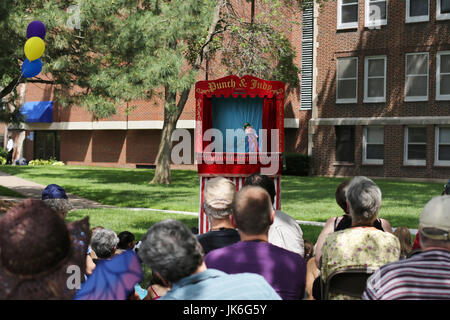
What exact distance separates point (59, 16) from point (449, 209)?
13.2m

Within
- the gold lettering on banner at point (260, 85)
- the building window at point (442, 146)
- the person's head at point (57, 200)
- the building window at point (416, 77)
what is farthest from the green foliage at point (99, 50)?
the building window at point (442, 146)

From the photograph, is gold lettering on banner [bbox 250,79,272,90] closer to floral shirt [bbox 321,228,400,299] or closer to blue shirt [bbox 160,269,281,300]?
floral shirt [bbox 321,228,400,299]

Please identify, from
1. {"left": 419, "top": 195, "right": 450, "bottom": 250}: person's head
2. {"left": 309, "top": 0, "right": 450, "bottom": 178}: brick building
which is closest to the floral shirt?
{"left": 419, "top": 195, "right": 450, "bottom": 250}: person's head

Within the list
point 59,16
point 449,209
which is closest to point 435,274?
point 449,209

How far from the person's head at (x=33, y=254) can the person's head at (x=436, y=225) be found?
1.87 metres

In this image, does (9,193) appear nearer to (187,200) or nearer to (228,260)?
(187,200)

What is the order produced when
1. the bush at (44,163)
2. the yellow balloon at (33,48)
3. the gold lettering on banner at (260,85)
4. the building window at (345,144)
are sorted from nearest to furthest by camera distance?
1. the gold lettering on banner at (260,85)
2. the yellow balloon at (33,48)
3. the building window at (345,144)
4. the bush at (44,163)

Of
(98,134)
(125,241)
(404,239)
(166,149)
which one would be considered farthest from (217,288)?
(98,134)

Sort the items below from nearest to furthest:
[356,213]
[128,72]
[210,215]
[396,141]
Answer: [356,213] < [210,215] < [128,72] < [396,141]

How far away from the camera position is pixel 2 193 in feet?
56.8

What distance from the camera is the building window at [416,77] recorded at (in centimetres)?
2641

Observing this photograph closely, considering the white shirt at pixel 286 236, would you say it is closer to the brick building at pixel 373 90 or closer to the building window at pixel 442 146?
the brick building at pixel 373 90

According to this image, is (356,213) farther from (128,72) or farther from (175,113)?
(175,113)

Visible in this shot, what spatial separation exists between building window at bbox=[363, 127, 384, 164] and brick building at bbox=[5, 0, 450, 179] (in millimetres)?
50
